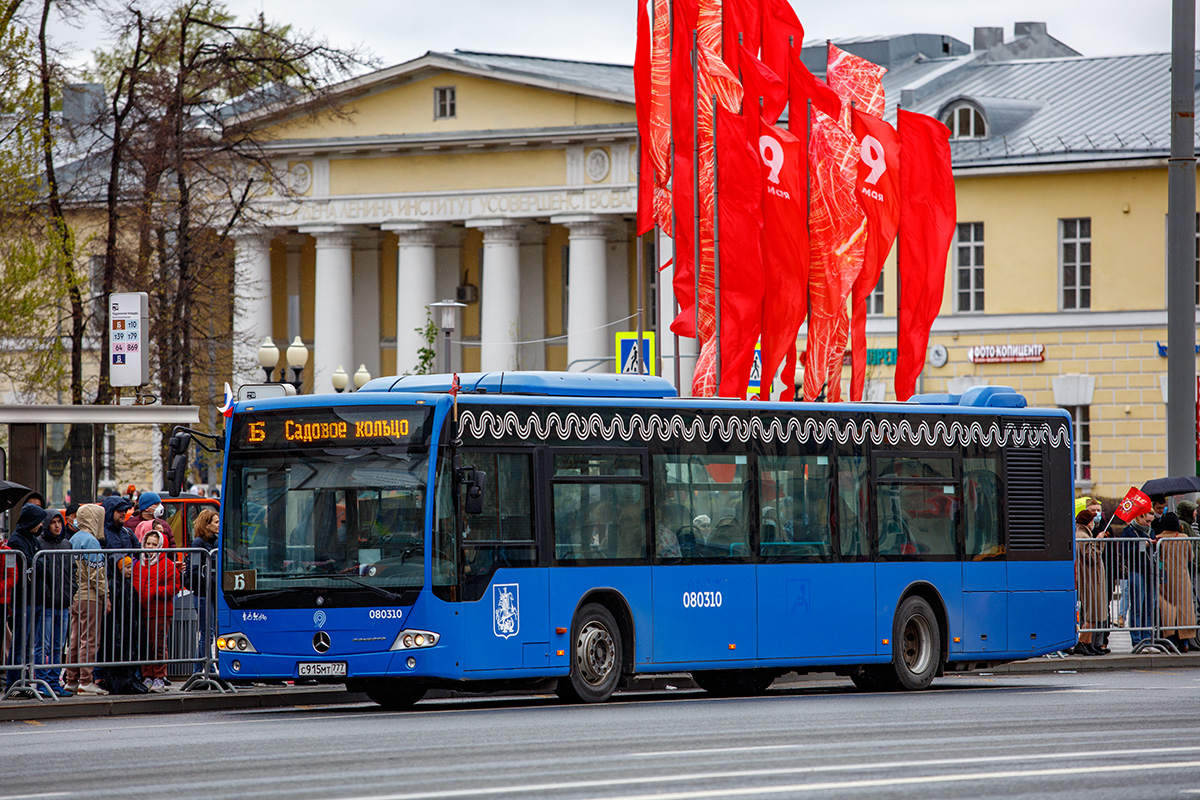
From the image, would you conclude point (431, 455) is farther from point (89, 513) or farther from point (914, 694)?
point (914, 694)

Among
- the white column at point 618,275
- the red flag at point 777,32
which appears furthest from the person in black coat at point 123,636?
the white column at point 618,275

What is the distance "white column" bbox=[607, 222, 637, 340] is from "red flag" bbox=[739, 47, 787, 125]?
Result: 39.6 metres

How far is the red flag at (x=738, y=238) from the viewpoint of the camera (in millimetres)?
27297

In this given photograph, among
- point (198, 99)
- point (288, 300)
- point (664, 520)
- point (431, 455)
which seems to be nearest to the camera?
point (431, 455)

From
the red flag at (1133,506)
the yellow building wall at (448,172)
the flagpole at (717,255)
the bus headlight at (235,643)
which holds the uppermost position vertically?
the yellow building wall at (448,172)

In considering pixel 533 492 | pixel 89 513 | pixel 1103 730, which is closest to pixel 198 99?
pixel 89 513

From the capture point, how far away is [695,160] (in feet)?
91.7

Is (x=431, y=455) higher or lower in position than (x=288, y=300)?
lower

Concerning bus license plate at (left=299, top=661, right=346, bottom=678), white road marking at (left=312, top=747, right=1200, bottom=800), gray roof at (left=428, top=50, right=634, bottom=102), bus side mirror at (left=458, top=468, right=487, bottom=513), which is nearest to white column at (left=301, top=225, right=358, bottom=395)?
gray roof at (left=428, top=50, right=634, bottom=102)

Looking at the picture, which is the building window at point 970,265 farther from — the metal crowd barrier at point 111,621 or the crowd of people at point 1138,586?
the metal crowd barrier at point 111,621

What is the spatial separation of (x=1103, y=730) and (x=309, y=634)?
665 centimetres

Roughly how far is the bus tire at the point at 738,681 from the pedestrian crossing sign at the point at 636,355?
8.55 metres

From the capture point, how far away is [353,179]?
221ft

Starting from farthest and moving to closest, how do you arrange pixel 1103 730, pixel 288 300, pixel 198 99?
pixel 288 300
pixel 198 99
pixel 1103 730
